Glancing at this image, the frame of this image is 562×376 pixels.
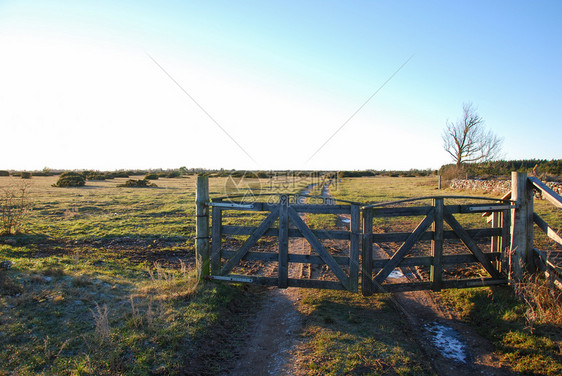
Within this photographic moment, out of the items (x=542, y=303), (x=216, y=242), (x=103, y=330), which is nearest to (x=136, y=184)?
(x=216, y=242)

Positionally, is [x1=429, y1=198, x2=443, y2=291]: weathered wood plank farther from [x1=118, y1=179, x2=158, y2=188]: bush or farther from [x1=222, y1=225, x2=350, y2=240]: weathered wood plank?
[x1=118, y1=179, x2=158, y2=188]: bush

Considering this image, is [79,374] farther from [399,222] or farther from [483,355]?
[399,222]

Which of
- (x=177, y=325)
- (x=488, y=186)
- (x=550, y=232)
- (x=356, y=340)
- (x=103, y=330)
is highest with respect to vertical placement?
(x=488, y=186)

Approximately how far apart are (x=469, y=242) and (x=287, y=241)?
416 cm

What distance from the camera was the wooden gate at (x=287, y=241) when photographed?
22.1 ft

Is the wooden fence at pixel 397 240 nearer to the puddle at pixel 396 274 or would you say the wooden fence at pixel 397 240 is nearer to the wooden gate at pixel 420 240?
the wooden gate at pixel 420 240

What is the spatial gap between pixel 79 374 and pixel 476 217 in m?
18.6

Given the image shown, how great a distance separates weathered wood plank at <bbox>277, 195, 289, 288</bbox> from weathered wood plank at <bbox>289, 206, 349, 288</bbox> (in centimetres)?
16

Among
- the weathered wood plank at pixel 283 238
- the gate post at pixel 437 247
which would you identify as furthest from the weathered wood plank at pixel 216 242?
the gate post at pixel 437 247

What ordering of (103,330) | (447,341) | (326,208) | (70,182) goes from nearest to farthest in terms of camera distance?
(103,330) < (447,341) < (326,208) < (70,182)

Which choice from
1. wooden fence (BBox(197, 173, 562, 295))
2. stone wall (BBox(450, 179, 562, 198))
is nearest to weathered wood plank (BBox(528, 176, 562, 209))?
wooden fence (BBox(197, 173, 562, 295))

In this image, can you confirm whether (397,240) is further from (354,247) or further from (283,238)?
(283,238)

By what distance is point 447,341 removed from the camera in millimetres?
5410

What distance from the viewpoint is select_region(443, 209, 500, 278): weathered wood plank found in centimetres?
683
